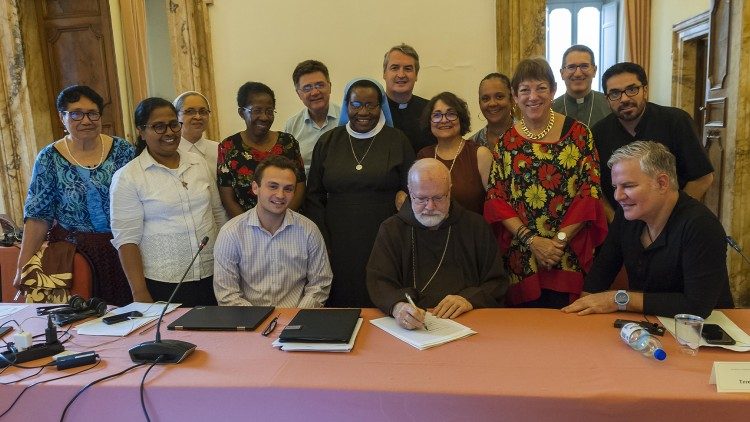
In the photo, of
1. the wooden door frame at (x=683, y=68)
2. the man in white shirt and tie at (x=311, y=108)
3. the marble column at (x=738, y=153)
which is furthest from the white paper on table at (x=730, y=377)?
the wooden door frame at (x=683, y=68)

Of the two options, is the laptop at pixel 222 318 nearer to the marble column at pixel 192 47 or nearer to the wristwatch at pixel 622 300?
the wristwatch at pixel 622 300

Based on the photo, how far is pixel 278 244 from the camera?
2553 mm

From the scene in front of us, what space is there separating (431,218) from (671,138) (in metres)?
1.34

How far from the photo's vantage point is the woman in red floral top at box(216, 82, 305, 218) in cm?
296

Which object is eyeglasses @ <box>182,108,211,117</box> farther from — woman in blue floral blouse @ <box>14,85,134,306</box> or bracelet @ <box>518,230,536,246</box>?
bracelet @ <box>518,230,536,246</box>

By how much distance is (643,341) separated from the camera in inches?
64.9

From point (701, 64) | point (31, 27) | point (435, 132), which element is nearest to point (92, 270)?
point (435, 132)

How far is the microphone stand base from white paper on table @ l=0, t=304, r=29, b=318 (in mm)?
888

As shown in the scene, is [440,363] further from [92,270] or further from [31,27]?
[31,27]

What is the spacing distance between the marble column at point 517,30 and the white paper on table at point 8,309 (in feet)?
13.0

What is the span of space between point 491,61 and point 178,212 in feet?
10.8

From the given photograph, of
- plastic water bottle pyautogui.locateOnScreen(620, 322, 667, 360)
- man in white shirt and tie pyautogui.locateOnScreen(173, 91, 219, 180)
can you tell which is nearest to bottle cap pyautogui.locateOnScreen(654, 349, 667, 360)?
plastic water bottle pyautogui.locateOnScreen(620, 322, 667, 360)

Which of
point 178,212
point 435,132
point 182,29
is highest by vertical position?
point 182,29

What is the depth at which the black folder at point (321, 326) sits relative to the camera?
5.92 feet
